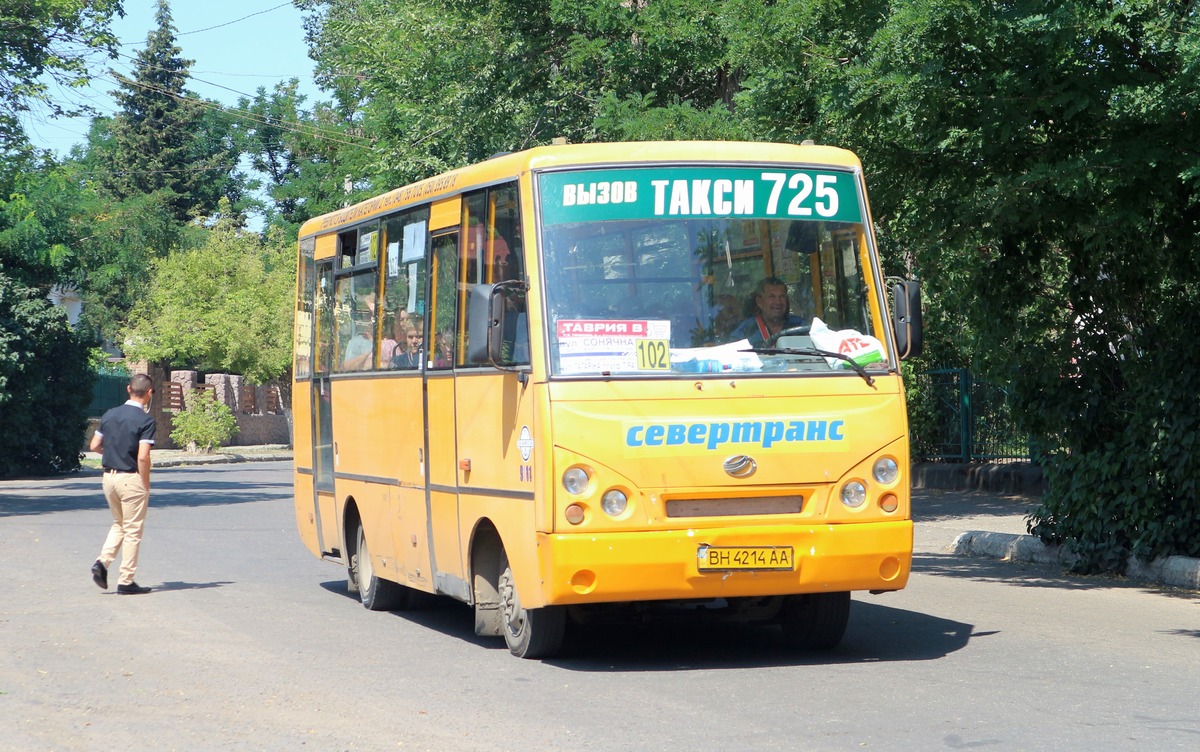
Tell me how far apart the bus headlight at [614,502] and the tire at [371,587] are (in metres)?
3.73

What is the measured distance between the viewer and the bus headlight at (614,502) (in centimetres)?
850

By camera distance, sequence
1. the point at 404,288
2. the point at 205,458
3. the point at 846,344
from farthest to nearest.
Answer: the point at 205,458 → the point at 404,288 → the point at 846,344

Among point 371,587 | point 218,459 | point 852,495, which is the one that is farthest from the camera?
point 218,459

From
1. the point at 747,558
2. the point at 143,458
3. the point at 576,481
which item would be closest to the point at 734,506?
the point at 747,558

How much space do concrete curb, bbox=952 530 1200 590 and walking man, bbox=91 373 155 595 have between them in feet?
26.2

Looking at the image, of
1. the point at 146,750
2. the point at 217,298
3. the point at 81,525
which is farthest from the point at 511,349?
the point at 217,298

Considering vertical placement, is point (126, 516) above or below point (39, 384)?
below

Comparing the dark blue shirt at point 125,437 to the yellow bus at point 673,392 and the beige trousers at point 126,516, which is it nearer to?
the beige trousers at point 126,516

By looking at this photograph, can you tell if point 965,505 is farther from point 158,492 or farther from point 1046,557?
point 158,492

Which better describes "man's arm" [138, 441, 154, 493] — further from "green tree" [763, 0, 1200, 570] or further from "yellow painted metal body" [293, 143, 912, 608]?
"green tree" [763, 0, 1200, 570]

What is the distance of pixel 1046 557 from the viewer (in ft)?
48.1

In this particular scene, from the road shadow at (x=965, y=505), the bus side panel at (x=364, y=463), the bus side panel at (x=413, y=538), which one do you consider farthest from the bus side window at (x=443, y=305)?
the road shadow at (x=965, y=505)

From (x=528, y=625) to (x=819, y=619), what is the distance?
1.75 m

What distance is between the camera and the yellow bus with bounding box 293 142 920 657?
855 cm
